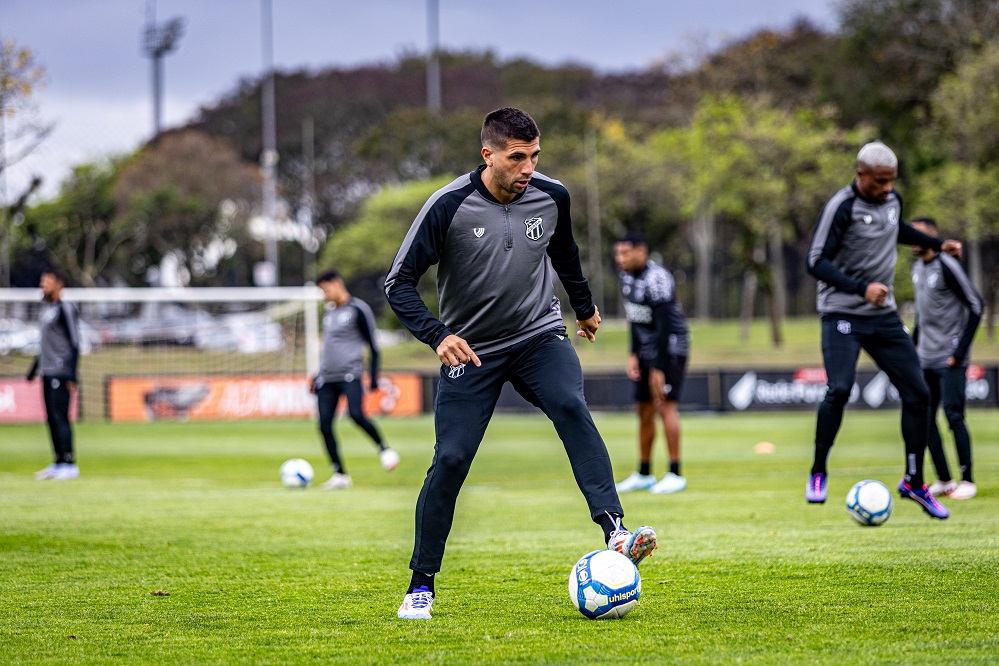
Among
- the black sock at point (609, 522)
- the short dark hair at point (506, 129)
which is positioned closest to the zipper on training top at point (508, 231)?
the short dark hair at point (506, 129)

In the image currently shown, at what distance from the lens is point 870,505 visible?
7.98 meters

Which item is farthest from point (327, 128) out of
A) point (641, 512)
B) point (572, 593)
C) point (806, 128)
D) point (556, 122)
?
point (572, 593)

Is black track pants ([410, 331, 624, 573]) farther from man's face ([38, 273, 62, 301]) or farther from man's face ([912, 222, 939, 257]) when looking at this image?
man's face ([38, 273, 62, 301])

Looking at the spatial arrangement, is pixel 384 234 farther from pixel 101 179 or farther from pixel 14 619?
pixel 14 619

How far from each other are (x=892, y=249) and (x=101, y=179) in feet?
146

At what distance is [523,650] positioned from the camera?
186 inches

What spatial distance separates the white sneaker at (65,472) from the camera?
14.5 m

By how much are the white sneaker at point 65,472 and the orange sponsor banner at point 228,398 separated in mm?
14552

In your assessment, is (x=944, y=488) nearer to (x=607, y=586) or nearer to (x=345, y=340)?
(x=607, y=586)

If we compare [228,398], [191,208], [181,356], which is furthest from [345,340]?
[191,208]

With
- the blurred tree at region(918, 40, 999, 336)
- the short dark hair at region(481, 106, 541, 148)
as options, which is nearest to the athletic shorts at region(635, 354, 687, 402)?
the short dark hair at region(481, 106, 541, 148)

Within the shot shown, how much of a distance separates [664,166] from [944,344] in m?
40.4

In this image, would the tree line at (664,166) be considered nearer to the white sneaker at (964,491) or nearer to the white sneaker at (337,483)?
the white sneaker at (337,483)

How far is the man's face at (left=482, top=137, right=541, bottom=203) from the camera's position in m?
5.51
